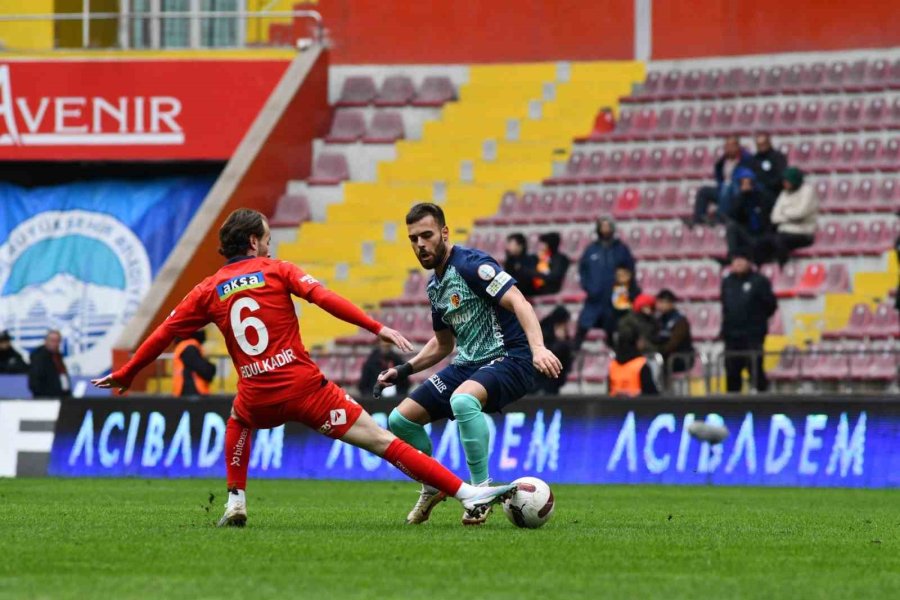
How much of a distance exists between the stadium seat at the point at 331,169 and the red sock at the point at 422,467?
725 inches

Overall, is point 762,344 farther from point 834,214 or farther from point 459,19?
point 459,19

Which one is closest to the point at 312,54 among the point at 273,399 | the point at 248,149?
the point at 248,149

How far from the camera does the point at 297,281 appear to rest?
994 centimetres

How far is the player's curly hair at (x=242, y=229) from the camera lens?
1002 centimetres

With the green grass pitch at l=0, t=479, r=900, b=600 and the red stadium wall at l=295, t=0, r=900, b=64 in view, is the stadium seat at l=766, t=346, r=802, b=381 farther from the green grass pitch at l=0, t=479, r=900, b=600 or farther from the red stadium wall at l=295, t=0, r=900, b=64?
the red stadium wall at l=295, t=0, r=900, b=64

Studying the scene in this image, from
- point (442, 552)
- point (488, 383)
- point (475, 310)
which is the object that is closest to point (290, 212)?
point (475, 310)

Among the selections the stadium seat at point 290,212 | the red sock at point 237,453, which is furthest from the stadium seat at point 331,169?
the red sock at point 237,453

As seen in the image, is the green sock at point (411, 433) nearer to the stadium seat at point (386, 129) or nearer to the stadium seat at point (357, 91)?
the stadium seat at point (386, 129)

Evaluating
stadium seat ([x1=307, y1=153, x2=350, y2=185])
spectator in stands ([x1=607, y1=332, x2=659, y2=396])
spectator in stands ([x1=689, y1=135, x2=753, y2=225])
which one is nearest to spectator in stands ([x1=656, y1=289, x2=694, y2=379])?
spectator in stands ([x1=607, y1=332, x2=659, y2=396])

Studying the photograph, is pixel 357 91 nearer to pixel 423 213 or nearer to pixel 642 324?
pixel 642 324

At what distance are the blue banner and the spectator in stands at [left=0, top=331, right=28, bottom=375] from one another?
2.55 metres

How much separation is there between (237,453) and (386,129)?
18640 mm

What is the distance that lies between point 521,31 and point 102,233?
7.12 metres

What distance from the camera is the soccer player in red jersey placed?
391 inches
